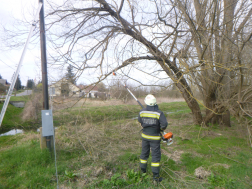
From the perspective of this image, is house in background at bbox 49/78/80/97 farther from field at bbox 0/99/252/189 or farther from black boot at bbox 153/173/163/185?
black boot at bbox 153/173/163/185

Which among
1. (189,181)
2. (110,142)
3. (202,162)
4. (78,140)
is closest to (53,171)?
(78,140)

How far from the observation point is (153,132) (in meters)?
3.84

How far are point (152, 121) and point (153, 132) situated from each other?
0.25m

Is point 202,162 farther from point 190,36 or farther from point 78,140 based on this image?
point 190,36

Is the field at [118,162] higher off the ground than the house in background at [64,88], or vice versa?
the house in background at [64,88]

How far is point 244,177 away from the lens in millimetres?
3797

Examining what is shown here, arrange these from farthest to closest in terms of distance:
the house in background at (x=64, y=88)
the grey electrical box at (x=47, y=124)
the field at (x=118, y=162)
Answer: the house in background at (x=64, y=88), the grey electrical box at (x=47, y=124), the field at (x=118, y=162)

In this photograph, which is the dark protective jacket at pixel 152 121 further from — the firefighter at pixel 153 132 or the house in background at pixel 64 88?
the house in background at pixel 64 88

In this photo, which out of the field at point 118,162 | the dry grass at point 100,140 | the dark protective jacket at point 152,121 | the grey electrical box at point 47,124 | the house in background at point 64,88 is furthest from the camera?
the house in background at point 64,88

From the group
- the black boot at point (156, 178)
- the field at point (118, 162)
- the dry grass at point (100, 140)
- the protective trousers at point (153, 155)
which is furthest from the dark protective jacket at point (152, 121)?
the dry grass at point (100, 140)

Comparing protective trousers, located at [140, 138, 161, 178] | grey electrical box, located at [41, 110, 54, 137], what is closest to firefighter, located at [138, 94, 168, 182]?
protective trousers, located at [140, 138, 161, 178]

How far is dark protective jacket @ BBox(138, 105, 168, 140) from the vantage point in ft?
12.3

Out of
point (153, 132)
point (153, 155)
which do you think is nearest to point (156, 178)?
point (153, 155)

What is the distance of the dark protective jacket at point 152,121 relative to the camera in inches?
148
